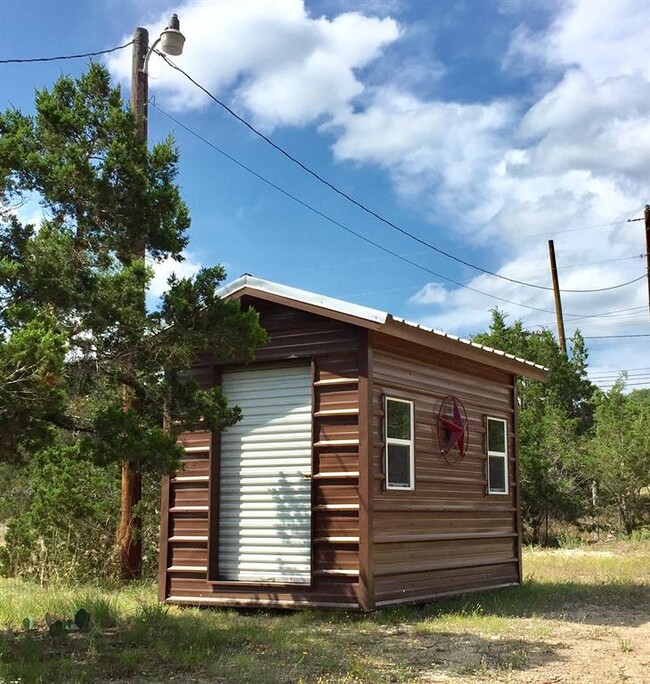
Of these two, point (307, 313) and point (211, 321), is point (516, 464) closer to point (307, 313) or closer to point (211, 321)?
point (307, 313)

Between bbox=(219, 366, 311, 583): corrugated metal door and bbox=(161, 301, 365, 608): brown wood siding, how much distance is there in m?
0.17

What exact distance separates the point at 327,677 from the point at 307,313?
4.85 meters

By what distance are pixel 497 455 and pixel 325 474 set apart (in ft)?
13.1

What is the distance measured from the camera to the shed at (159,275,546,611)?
9922 mm

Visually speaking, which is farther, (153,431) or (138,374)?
(138,374)

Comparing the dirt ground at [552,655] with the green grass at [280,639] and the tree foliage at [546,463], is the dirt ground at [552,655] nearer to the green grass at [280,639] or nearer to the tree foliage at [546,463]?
the green grass at [280,639]

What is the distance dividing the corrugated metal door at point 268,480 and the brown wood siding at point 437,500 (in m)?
0.92

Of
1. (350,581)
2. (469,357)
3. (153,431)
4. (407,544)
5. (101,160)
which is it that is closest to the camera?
(153,431)

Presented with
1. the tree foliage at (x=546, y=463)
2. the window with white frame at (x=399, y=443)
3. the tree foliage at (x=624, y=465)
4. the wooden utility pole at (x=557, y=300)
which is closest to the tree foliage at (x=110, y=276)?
the window with white frame at (x=399, y=443)

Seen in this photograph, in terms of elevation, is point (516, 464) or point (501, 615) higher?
point (516, 464)

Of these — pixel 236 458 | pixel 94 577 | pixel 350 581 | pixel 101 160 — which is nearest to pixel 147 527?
pixel 94 577

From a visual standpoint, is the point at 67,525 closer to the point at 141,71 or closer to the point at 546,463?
the point at 141,71

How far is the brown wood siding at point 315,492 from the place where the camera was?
9891 mm

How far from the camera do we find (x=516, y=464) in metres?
13.6
